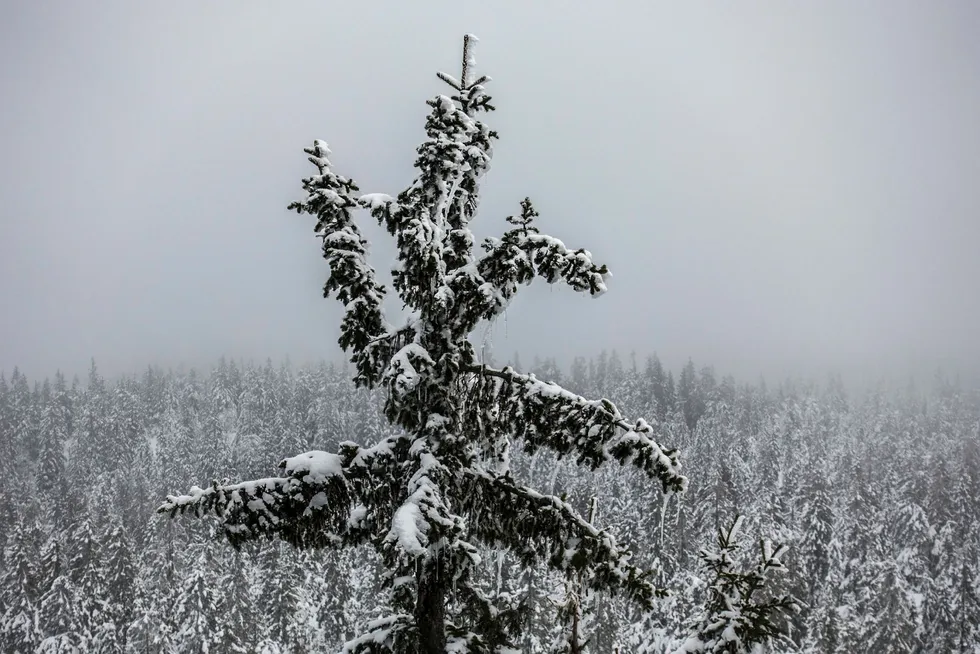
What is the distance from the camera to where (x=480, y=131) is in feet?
20.0

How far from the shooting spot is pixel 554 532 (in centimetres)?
595

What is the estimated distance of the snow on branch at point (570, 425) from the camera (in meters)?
5.47

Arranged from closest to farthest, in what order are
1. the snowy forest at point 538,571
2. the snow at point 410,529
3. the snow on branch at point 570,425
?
the snow at point 410,529 → the snow on branch at point 570,425 → the snowy forest at point 538,571

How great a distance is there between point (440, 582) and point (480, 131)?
3970 millimetres

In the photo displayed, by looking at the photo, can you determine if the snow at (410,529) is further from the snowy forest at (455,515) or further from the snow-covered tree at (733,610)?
the snow-covered tree at (733,610)

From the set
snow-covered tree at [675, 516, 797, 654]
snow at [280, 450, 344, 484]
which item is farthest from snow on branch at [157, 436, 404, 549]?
snow-covered tree at [675, 516, 797, 654]

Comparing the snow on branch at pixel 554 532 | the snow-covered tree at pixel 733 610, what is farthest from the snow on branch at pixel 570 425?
the snow-covered tree at pixel 733 610

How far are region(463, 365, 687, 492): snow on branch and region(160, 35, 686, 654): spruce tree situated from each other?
0.01 metres

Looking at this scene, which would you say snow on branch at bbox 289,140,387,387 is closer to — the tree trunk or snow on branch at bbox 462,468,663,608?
snow on branch at bbox 462,468,663,608

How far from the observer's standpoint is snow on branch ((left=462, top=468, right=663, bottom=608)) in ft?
19.4

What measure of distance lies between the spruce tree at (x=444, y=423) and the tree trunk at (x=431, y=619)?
1 centimetres

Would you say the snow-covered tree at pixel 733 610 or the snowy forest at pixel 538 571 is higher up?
the snow-covered tree at pixel 733 610

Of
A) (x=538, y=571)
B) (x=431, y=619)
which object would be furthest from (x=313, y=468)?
(x=538, y=571)

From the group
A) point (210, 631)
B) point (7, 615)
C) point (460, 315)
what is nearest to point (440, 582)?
point (460, 315)
